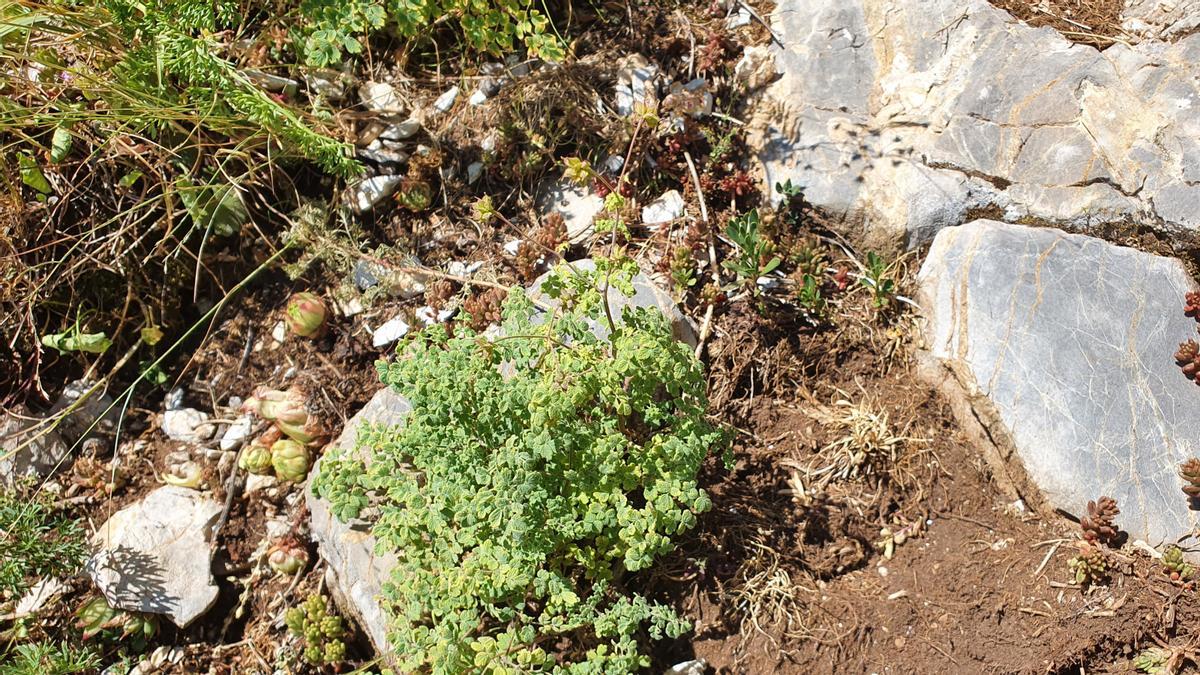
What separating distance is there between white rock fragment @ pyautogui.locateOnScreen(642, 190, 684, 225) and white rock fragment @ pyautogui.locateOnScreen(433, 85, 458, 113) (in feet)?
3.99

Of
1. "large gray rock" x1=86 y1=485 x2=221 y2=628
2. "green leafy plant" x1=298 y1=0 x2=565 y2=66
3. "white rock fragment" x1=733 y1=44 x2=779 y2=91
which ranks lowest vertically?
"large gray rock" x1=86 y1=485 x2=221 y2=628

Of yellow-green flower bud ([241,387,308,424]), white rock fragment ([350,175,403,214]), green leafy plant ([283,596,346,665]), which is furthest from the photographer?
white rock fragment ([350,175,403,214])

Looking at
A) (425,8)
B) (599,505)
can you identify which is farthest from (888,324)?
(425,8)

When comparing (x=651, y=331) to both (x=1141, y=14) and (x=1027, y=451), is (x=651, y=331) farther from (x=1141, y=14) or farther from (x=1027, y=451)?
(x=1141, y=14)

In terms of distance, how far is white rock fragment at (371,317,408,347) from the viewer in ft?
14.5

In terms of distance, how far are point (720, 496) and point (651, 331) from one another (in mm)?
968

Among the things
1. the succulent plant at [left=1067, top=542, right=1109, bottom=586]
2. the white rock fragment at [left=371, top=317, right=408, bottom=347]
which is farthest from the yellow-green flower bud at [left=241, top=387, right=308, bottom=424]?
the succulent plant at [left=1067, top=542, right=1109, bottom=586]

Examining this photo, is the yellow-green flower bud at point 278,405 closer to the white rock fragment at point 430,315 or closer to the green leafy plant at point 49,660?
the white rock fragment at point 430,315

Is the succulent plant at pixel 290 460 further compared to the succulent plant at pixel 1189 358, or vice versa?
the succulent plant at pixel 290 460

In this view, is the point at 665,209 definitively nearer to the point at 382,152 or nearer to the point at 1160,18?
the point at 382,152

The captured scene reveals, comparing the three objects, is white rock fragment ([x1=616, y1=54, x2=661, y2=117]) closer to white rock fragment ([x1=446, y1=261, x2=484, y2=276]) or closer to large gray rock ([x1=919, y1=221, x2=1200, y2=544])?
white rock fragment ([x1=446, y1=261, x2=484, y2=276])

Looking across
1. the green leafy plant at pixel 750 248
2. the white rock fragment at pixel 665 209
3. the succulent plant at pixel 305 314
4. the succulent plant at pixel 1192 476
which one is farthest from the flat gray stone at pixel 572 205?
the succulent plant at pixel 1192 476

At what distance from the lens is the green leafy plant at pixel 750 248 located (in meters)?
3.98

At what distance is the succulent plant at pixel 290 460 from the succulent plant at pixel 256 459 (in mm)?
32
